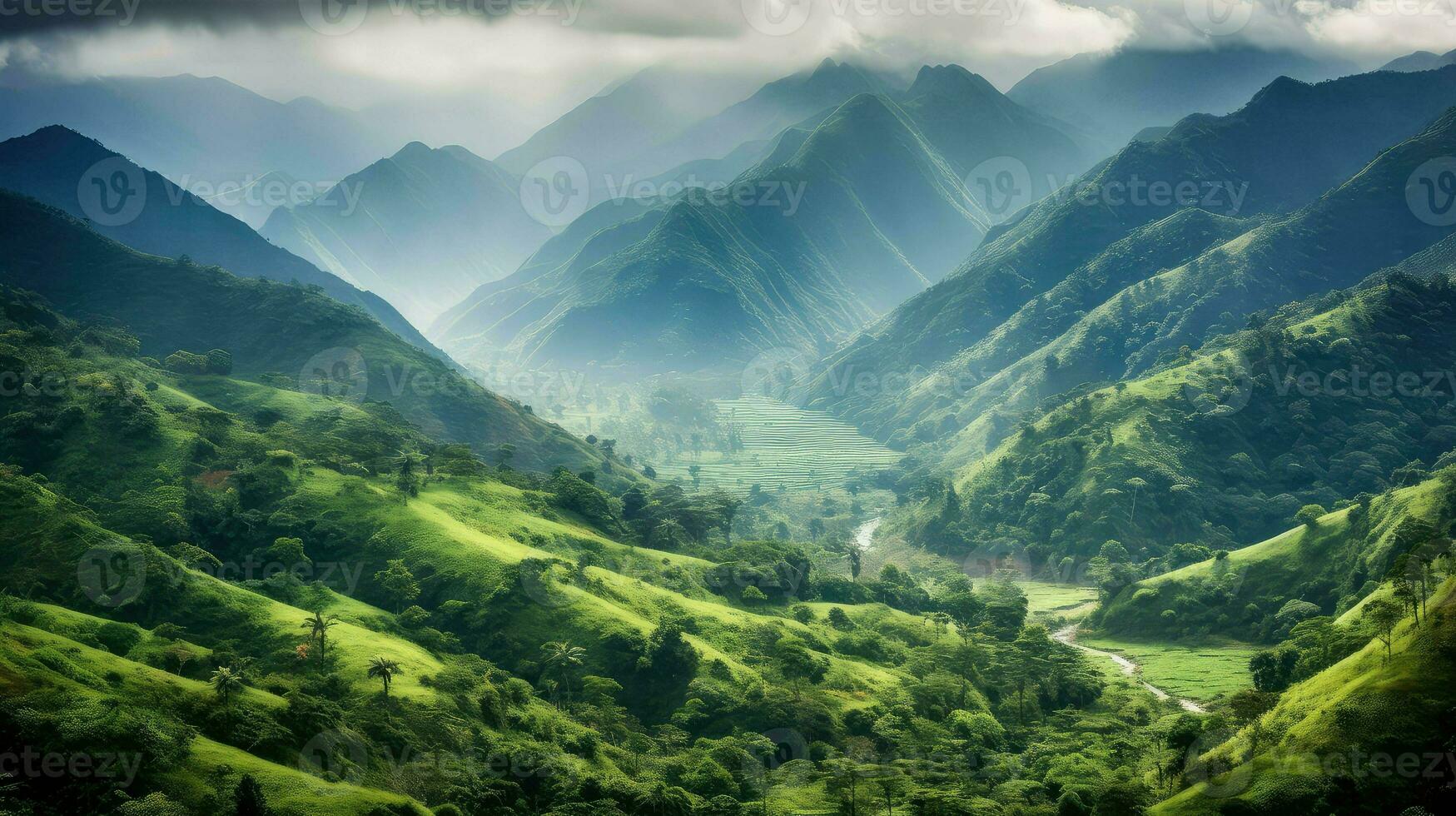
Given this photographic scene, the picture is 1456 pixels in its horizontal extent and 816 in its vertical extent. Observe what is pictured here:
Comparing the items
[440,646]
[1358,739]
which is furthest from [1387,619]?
[440,646]

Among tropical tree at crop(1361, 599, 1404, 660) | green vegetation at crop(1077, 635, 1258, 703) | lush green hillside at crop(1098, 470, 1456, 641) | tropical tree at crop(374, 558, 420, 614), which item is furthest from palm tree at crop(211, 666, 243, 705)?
lush green hillside at crop(1098, 470, 1456, 641)

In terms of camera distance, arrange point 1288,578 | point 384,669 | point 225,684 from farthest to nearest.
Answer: point 1288,578 → point 384,669 → point 225,684

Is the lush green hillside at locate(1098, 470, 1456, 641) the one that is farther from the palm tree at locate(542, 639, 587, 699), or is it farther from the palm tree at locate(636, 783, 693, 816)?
the palm tree at locate(542, 639, 587, 699)

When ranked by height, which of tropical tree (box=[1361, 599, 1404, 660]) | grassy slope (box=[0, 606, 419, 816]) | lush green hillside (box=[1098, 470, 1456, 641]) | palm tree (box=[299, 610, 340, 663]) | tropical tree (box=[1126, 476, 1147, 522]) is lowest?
grassy slope (box=[0, 606, 419, 816])

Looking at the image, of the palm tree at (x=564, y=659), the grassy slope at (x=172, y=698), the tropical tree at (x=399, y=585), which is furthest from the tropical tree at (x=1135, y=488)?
the grassy slope at (x=172, y=698)

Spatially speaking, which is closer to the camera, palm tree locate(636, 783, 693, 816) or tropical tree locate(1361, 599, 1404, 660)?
tropical tree locate(1361, 599, 1404, 660)

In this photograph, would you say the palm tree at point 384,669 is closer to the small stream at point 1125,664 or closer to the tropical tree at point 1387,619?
the tropical tree at point 1387,619

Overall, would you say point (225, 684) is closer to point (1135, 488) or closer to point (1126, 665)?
point (1126, 665)
